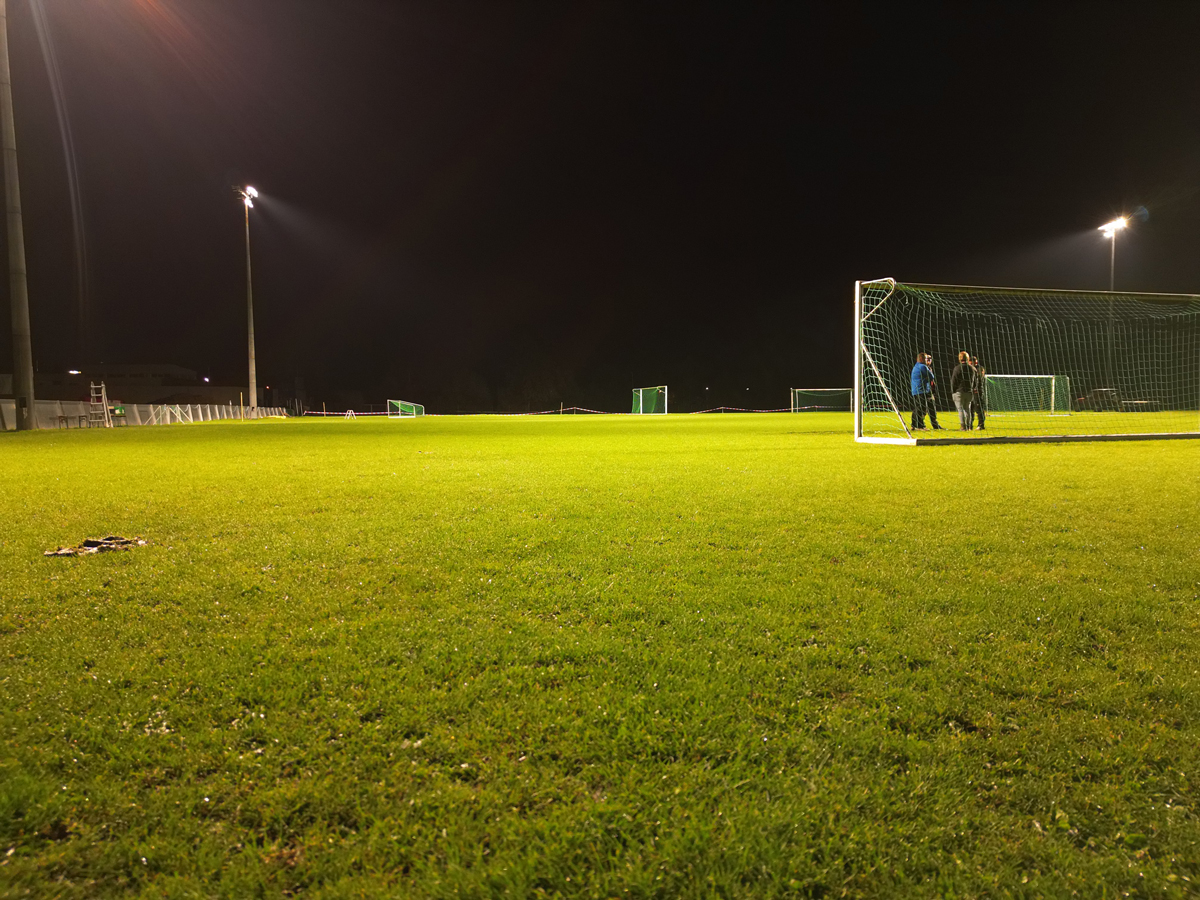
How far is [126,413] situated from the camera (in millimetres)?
28438

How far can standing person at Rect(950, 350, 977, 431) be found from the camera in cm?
1469

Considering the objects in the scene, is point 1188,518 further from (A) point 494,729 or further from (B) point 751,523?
(A) point 494,729

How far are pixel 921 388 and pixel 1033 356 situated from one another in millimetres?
16617

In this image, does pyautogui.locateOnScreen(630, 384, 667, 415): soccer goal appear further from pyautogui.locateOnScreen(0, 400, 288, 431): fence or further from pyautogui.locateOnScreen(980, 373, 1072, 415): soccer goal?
pyautogui.locateOnScreen(0, 400, 288, 431): fence

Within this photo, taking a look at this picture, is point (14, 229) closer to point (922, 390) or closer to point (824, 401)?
point (922, 390)

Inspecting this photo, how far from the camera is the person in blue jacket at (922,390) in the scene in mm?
15208

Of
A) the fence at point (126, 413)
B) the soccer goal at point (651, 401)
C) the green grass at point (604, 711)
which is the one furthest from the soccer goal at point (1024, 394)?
the fence at point (126, 413)

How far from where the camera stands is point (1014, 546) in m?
4.24

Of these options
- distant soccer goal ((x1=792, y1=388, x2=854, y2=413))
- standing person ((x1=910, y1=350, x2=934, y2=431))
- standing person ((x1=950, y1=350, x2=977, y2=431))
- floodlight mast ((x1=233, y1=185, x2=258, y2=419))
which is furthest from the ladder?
distant soccer goal ((x1=792, y1=388, x2=854, y2=413))

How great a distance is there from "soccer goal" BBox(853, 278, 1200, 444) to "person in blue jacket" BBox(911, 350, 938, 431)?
12cm

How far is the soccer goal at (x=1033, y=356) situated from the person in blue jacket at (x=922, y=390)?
0.39ft

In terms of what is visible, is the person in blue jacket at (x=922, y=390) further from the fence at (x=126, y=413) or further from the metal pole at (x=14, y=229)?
the fence at (x=126, y=413)

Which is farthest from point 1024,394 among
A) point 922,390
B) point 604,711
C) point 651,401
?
point 604,711

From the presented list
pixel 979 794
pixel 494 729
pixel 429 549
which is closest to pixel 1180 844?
pixel 979 794
